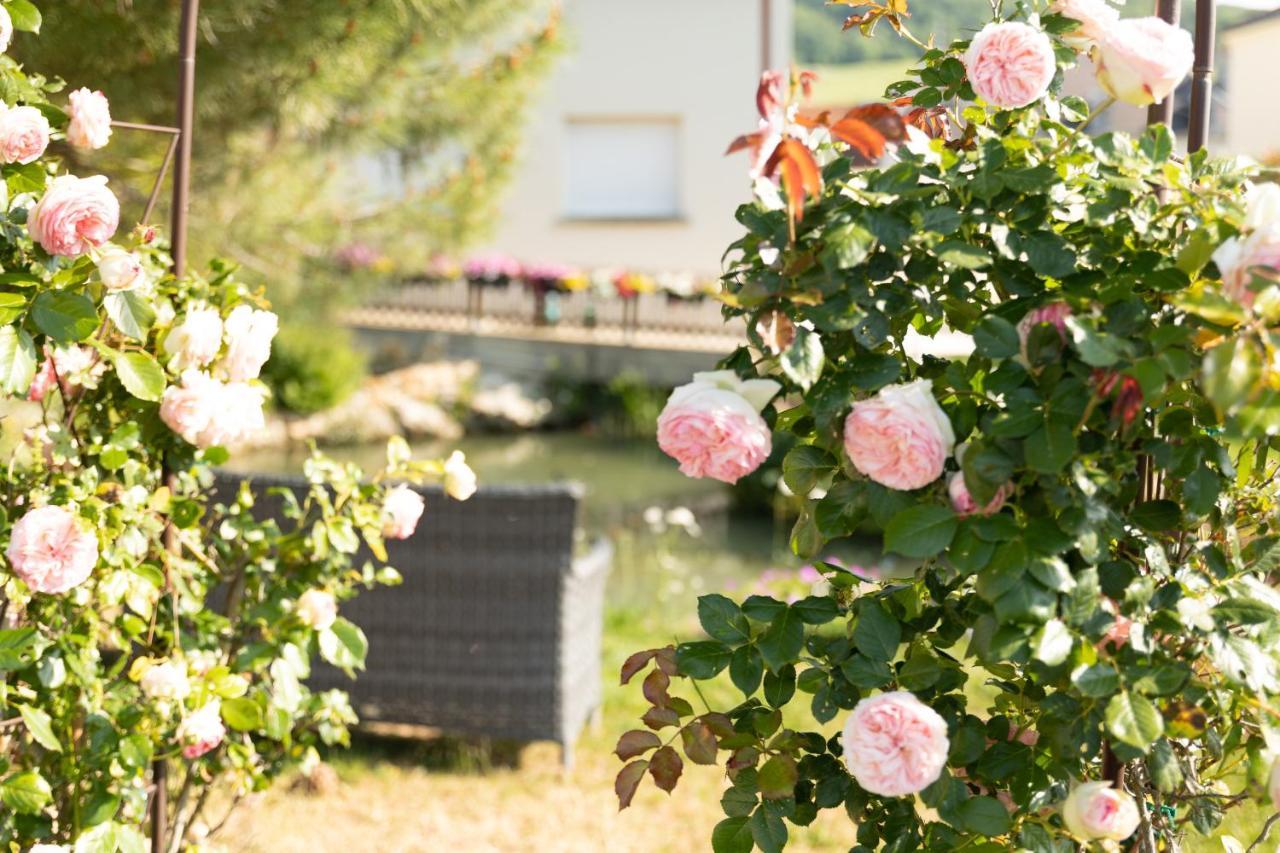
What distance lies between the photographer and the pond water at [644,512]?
5891 mm

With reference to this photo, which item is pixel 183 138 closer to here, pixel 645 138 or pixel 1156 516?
pixel 1156 516

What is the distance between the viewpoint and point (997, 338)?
1.14m

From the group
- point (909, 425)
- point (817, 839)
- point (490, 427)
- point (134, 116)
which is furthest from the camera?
point (490, 427)

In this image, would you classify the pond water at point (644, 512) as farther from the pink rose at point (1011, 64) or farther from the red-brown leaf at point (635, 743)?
the pink rose at point (1011, 64)

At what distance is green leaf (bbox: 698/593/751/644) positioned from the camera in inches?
50.5

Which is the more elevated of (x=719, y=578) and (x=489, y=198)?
(x=489, y=198)

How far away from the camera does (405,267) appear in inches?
258

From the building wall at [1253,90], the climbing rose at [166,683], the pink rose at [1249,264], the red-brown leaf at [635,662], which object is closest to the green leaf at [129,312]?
the climbing rose at [166,683]

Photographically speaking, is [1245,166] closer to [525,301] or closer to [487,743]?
[487,743]

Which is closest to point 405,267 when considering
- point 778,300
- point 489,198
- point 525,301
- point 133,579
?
point 489,198

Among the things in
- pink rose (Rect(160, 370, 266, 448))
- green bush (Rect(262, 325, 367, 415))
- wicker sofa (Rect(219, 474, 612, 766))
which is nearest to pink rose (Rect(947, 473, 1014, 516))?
pink rose (Rect(160, 370, 266, 448))

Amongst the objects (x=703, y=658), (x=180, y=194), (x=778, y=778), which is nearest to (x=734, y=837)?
(x=778, y=778)

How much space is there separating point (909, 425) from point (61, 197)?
917mm

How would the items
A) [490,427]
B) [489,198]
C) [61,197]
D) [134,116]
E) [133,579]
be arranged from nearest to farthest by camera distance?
[61,197], [133,579], [134,116], [489,198], [490,427]
